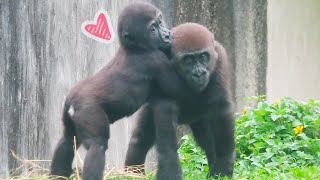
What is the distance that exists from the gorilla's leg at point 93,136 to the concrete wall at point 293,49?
366 cm

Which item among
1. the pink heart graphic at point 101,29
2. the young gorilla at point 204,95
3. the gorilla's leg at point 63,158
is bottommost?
the gorilla's leg at point 63,158

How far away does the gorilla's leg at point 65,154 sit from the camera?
271 inches

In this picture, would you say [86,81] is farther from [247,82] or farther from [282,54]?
[282,54]

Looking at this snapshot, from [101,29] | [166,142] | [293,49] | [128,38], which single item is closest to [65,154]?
[166,142]

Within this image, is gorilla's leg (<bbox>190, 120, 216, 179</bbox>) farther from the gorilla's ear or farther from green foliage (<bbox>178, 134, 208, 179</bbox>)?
the gorilla's ear

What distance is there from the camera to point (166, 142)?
21.8ft

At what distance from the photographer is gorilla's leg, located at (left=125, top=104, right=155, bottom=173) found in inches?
299

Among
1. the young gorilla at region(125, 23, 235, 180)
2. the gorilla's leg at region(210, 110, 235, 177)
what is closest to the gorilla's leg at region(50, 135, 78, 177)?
the young gorilla at region(125, 23, 235, 180)

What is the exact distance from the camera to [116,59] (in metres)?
7.07

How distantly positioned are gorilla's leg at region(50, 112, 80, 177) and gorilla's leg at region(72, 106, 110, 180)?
27 cm

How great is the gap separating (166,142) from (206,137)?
860mm

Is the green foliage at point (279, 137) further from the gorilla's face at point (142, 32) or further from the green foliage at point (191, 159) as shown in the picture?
the gorilla's face at point (142, 32)

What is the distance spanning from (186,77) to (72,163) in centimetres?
136
